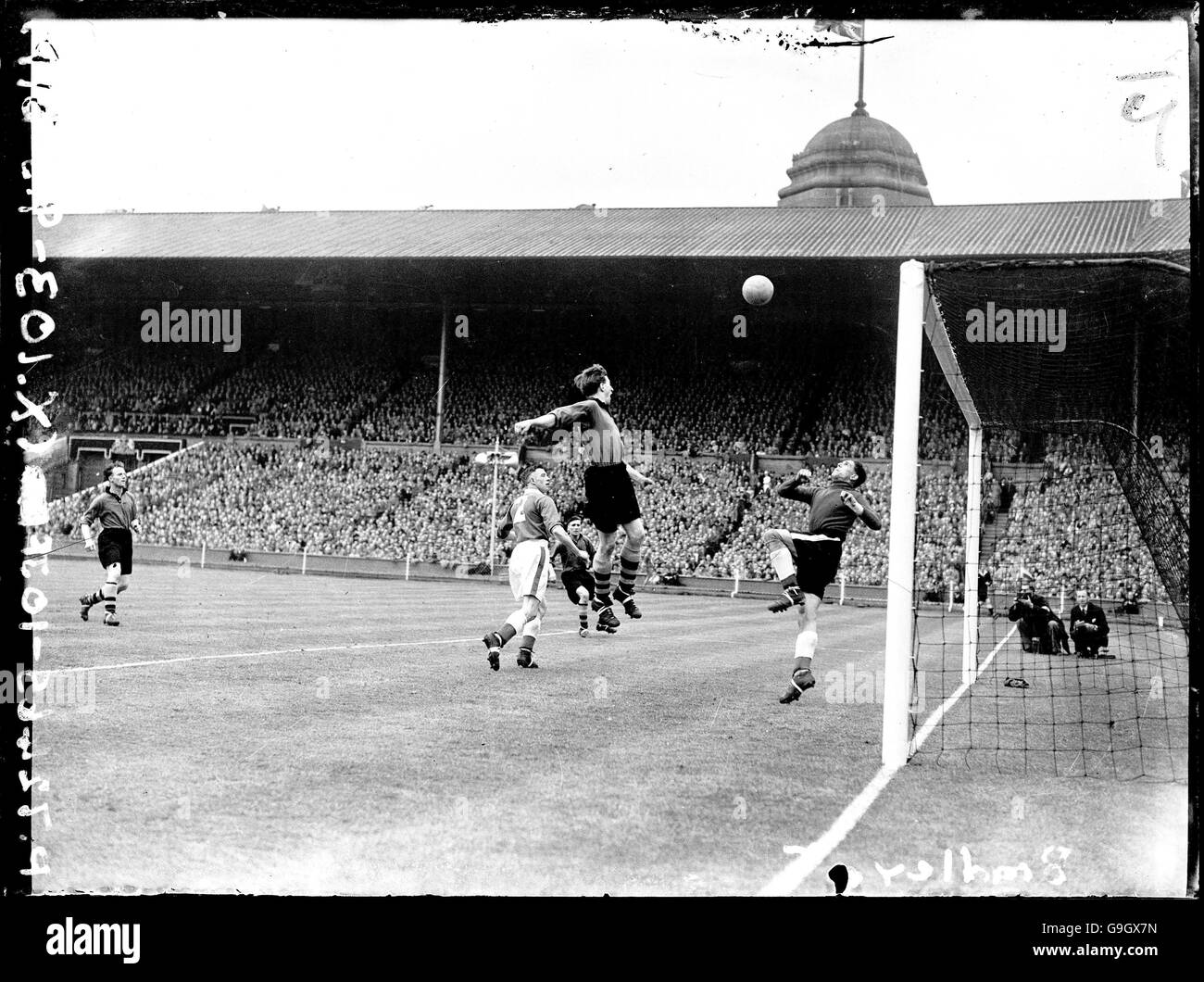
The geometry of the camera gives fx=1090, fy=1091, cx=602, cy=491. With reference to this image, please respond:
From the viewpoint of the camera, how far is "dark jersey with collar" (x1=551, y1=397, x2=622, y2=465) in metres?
7.74

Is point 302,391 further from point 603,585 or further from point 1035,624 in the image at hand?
point 603,585

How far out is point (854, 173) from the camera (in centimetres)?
4044

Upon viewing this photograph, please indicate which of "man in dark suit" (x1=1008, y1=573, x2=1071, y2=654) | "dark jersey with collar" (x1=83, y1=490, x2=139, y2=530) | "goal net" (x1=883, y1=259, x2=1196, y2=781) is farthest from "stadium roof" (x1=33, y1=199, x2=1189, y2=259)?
"dark jersey with collar" (x1=83, y1=490, x2=139, y2=530)

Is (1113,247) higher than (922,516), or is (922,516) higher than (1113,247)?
(1113,247)

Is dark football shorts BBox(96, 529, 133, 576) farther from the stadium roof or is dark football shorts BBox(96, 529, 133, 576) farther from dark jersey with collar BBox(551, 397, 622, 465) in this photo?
the stadium roof

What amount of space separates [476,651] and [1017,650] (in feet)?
29.1

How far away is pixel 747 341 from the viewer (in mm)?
30094

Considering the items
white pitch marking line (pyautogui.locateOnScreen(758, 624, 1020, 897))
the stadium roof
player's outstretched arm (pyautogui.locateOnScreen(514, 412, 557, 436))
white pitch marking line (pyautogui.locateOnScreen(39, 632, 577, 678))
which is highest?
the stadium roof

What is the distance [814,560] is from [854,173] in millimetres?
35120

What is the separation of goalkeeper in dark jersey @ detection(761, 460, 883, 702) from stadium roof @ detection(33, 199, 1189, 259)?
1826cm

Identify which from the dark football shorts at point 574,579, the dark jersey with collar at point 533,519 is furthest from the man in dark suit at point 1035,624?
the dark jersey with collar at point 533,519

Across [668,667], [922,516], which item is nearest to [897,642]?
[668,667]

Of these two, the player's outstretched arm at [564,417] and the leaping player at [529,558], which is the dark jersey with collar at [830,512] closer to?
the player's outstretched arm at [564,417]
